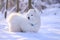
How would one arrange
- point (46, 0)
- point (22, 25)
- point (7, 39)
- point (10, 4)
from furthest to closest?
1. point (46, 0)
2. point (10, 4)
3. point (22, 25)
4. point (7, 39)

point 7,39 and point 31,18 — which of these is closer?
point 7,39

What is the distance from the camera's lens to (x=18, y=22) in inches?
213

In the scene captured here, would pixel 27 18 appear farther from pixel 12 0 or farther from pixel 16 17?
pixel 12 0

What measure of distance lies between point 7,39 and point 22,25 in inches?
65.1

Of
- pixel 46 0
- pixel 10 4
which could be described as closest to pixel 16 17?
pixel 10 4

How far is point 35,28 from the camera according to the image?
559cm

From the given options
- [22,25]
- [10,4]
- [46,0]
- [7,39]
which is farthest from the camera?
[46,0]

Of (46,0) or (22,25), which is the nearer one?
(22,25)

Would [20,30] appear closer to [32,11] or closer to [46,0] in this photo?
[32,11]

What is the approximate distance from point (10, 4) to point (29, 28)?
1981cm

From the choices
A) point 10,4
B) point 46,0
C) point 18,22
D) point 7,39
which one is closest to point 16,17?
point 18,22

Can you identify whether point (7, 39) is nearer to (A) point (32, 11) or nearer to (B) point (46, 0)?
(A) point (32, 11)

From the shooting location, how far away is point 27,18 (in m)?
5.44

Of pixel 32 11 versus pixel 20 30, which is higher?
pixel 32 11
